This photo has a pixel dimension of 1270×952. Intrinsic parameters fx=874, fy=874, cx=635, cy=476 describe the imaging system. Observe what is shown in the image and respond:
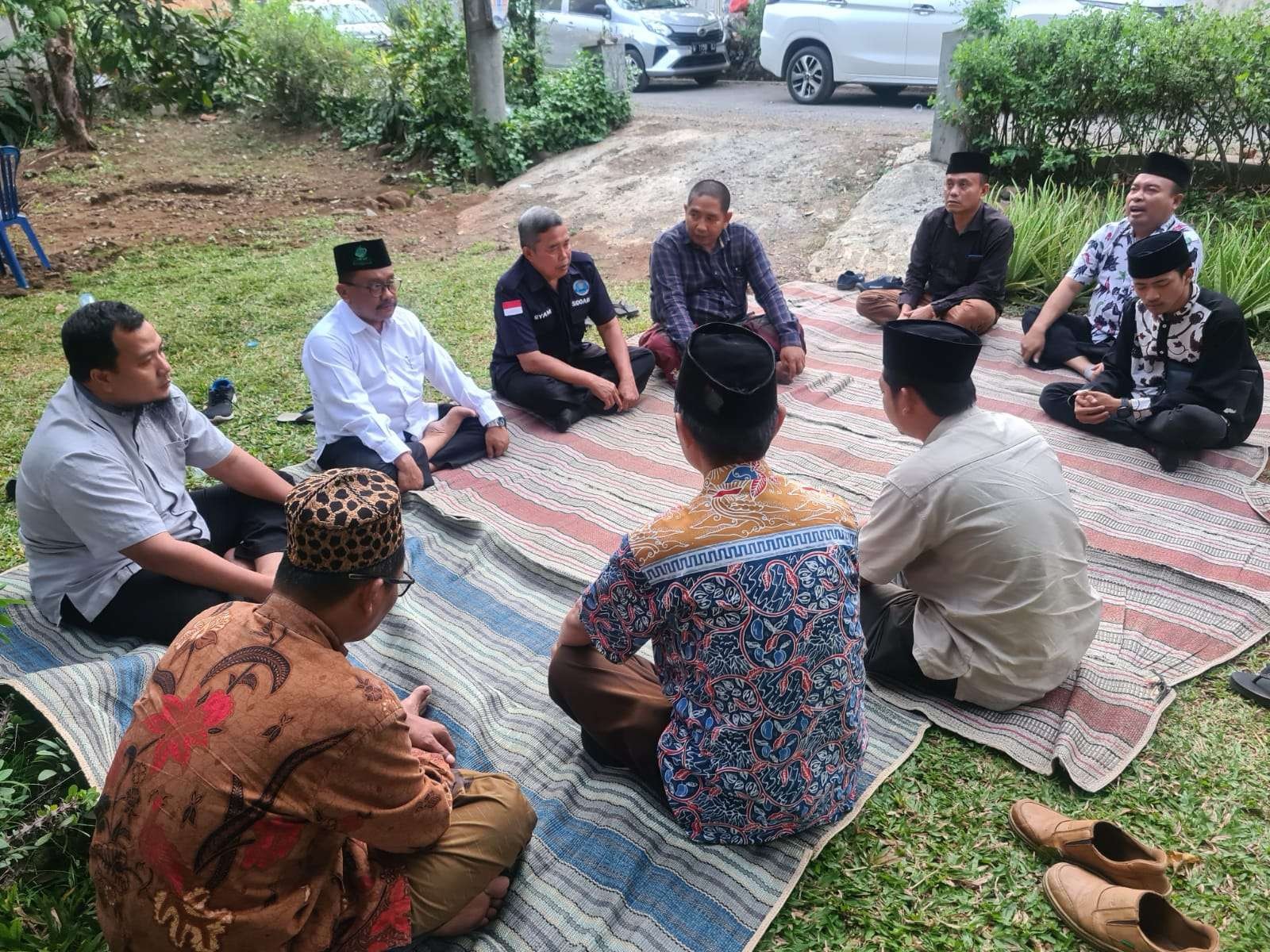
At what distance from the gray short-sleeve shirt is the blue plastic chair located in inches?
240

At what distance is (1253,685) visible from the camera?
2975mm

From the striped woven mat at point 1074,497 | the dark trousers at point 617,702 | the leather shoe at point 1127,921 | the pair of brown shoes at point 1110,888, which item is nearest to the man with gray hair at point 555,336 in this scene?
the striped woven mat at point 1074,497

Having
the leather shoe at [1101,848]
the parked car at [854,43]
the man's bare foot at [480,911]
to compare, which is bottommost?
the man's bare foot at [480,911]

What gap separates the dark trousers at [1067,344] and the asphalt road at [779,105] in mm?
5267

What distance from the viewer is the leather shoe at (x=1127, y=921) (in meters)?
2.07

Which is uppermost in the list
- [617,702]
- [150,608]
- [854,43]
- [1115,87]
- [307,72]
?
[854,43]

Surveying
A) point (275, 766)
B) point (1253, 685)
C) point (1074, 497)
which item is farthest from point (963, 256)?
point (275, 766)

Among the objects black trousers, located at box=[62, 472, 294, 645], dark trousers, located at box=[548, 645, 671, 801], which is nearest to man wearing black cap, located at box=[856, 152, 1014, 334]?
dark trousers, located at box=[548, 645, 671, 801]

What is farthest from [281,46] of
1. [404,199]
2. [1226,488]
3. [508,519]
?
[1226,488]

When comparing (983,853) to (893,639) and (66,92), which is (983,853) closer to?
(893,639)

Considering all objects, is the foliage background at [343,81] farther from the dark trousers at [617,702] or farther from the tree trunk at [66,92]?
the dark trousers at [617,702]

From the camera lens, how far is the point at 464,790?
7.59ft

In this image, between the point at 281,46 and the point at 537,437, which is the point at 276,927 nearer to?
the point at 537,437

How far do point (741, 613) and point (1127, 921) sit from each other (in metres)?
1.20
